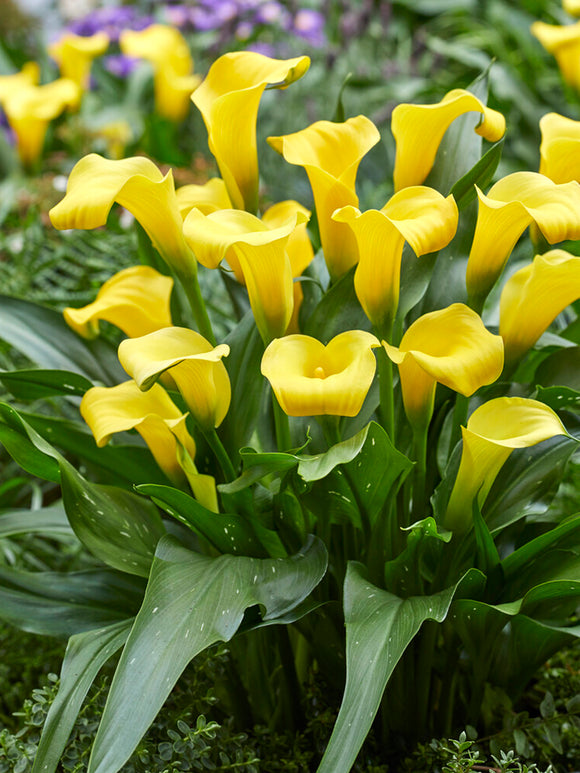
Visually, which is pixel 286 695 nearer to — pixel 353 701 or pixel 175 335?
pixel 353 701

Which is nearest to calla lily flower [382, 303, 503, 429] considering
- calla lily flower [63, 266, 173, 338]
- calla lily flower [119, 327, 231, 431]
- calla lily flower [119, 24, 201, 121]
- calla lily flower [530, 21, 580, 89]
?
calla lily flower [119, 327, 231, 431]

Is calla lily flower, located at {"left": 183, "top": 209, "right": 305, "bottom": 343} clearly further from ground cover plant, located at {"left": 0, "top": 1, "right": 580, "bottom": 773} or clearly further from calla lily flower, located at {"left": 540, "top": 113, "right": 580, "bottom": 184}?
calla lily flower, located at {"left": 540, "top": 113, "right": 580, "bottom": 184}

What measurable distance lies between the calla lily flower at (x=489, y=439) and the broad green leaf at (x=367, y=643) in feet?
0.15

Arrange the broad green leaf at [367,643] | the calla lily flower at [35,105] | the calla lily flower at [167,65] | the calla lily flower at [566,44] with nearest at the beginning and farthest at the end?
the broad green leaf at [367,643], the calla lily flower at [566,44], the calla lily flower at [35,105], the calla lily flower at [167,65]

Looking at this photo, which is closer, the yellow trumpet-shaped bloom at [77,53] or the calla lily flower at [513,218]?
the calla lily flower at [513,218]

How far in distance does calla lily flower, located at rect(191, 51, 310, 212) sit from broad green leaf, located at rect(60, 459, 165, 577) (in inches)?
8.9

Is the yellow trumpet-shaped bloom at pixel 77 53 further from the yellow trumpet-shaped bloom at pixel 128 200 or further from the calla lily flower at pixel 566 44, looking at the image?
the yellow trumpet-shaped bloom at pixel 128 200

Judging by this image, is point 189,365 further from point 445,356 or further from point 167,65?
point 167,65

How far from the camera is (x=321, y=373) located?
0.48 m

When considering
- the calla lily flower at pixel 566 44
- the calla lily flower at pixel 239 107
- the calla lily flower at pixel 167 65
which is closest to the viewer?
the calla lily flower at pixel 239 107

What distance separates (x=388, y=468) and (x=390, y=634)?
10 centimetres

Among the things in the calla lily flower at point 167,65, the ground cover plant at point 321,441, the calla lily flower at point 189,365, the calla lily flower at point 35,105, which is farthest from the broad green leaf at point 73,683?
the calla lily flower at point 167,65

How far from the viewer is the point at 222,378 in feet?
1.72

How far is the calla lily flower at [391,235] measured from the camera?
1.49 feet
